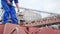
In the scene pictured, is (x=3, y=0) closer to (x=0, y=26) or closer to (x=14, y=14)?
(x=14, y=14)

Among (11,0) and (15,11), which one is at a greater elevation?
(11,0)

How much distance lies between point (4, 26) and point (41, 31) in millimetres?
929

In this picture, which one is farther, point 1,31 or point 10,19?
point 10,19

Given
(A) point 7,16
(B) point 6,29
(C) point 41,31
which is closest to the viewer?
(B) point 6,29

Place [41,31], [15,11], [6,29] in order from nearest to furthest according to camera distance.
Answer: [6,29], [41,31], [15,11]

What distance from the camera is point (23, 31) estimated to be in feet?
12.2

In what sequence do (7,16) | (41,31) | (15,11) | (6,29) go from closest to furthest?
1. (6,29)
2. (41,31)
3. (7,16)
4. (15,11)

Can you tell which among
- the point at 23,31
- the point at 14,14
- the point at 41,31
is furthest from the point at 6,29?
the point at 14,14

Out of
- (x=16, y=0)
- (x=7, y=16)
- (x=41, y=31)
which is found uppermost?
(x=16, y=0)

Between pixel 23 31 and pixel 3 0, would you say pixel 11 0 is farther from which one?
pixel 23 31

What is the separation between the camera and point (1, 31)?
3.57 meters

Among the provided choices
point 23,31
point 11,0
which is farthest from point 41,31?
point 11,0

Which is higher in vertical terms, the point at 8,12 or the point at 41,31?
the point at 8,12

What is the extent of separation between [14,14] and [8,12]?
0.79 ft
